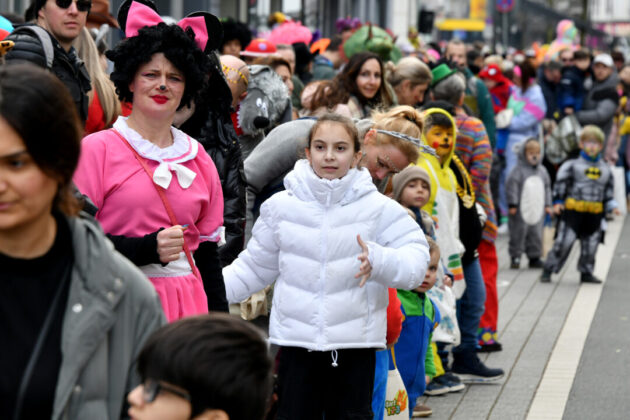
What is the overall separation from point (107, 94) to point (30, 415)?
13.0ft

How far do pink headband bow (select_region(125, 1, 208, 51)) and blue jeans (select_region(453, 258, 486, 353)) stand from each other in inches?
146

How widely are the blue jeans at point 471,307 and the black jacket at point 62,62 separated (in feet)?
10.4

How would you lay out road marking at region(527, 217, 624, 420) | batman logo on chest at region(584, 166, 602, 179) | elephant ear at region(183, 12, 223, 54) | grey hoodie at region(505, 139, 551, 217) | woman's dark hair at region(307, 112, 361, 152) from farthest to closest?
grey hoodie at region(505, 139, 551, 217)
batman logo on chest at region(584, 166, 602, 179)
road marking at region(527, 217, 624, 420)
woman's dark hair at region(307, 112, 361, 152)
elephant ear at region(183, 12, 223, 54)

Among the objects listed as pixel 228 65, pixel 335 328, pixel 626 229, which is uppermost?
pixel 228 65

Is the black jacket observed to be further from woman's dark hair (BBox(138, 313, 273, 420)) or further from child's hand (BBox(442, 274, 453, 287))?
woman's dark hair (BBox(138, 313, 273, 420))

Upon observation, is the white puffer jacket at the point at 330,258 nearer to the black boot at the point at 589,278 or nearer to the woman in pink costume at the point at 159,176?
the woman in pink costume at the point at 159,176

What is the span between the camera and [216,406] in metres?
2.26

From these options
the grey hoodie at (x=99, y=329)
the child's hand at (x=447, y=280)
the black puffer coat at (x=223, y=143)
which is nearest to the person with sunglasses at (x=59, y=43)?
the black puffer coat at (x=223, y=143)

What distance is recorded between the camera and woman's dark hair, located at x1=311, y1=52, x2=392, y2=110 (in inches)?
296

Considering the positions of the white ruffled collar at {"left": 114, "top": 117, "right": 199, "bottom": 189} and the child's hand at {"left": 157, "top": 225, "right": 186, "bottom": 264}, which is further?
the white ruffled collar at {"left": 114, "top": 117, "right": 199, "bottom": 189}

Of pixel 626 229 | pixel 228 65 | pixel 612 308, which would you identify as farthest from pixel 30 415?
pixel 626 229

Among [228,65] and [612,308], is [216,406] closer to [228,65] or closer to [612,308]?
[228,65]

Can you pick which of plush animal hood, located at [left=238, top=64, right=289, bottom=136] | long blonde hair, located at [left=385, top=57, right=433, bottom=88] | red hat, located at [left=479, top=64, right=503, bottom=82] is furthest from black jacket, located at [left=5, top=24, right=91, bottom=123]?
red hat, located at [left=479, top=64, right=503, bottom=82]

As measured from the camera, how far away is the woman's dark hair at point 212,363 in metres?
2.25
